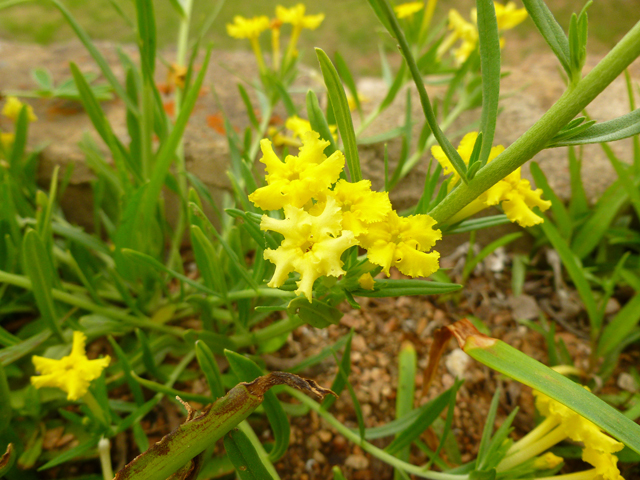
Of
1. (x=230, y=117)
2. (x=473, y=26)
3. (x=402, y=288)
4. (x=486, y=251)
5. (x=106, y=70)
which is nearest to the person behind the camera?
(x=402, y=288)

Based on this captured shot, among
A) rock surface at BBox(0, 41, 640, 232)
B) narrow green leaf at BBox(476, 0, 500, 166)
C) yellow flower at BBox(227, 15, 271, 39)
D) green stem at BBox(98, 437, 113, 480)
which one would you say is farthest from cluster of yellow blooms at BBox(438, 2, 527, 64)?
green stem at BBox(98, 437, 113, 480)

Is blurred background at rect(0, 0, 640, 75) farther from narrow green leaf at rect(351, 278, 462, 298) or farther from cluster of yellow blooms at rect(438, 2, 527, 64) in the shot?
narrow green leaf at rect(351, 278, 462, 298)

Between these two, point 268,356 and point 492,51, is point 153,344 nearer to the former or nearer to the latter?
point 268,356

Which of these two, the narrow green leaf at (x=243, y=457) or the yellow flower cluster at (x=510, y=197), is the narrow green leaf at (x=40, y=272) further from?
the yellow flower cluster at (x=510, y=197)

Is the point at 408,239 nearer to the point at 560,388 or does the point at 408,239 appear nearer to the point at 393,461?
the point at 560,388

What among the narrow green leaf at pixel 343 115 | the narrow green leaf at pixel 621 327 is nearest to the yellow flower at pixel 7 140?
the narrow green leaf at pixel 343 115

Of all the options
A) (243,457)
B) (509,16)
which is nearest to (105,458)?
(243,457)

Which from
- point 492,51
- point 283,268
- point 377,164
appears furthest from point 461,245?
point 283,268
